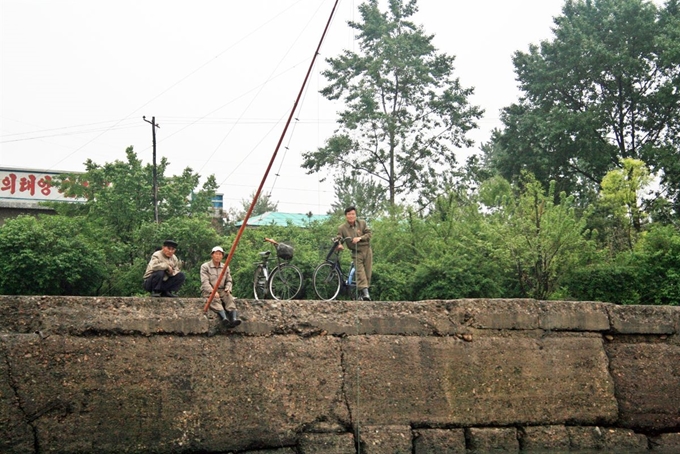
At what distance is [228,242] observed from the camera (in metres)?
13.9

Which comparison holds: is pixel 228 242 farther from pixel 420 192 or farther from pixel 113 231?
pixel 420 192

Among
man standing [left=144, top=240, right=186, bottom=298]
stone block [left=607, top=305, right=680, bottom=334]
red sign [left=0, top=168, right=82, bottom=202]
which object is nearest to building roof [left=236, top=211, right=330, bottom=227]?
man standing [left=144, top=240, right=186, bottom=298]

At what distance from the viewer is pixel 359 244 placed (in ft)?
31.3

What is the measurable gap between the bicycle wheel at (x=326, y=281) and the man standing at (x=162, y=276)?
143 inches

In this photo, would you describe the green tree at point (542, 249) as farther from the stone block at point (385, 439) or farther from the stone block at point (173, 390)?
the stone block at point (173, 390)

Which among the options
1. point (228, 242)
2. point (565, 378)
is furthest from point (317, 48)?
point (228, 242)

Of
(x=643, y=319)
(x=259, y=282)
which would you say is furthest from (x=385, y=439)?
(x=259, y=282)

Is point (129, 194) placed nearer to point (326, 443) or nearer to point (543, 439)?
point (326, 443)

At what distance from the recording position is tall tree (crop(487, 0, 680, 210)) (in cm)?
2958

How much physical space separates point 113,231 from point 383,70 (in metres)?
15.3

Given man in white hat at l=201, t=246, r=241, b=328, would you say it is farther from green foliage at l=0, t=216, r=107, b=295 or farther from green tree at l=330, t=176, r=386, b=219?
green tree at l=330, t=176, r=386, b=219

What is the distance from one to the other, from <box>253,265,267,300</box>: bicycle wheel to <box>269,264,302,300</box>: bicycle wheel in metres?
0.21

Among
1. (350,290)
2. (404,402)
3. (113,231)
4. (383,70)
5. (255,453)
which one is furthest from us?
(383,70)

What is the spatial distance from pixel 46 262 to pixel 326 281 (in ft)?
17.0
